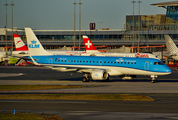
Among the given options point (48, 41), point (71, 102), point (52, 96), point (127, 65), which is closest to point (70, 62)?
point (127, 65)

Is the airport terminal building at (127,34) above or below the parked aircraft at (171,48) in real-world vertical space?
above

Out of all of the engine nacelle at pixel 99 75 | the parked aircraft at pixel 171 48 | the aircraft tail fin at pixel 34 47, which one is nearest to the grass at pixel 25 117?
the engine nacelle at pixel 99 75

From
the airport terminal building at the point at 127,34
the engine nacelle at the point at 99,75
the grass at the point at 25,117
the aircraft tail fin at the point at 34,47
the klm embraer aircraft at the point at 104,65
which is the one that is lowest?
the grass at the point at 25,117

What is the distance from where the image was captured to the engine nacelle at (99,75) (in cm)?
4344

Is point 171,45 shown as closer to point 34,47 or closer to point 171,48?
point 171,48

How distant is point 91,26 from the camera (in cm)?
16538

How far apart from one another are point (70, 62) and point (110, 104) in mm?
23192

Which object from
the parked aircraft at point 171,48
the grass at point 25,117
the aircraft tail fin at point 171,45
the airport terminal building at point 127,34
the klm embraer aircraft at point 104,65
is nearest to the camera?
the grass at point 25,117

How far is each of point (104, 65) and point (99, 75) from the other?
2.97m

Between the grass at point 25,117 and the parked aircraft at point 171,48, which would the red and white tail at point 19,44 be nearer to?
the parked aircraft at point 171,48

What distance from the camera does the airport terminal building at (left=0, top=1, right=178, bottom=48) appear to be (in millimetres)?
143212

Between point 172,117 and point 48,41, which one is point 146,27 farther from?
point 172,117

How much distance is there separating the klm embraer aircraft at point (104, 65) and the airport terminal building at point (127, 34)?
313 ft

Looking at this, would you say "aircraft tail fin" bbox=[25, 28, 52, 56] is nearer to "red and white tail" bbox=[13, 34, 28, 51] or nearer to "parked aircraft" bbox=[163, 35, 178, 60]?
"parked aircraft" bbox=[163, 35, 178, 60]
